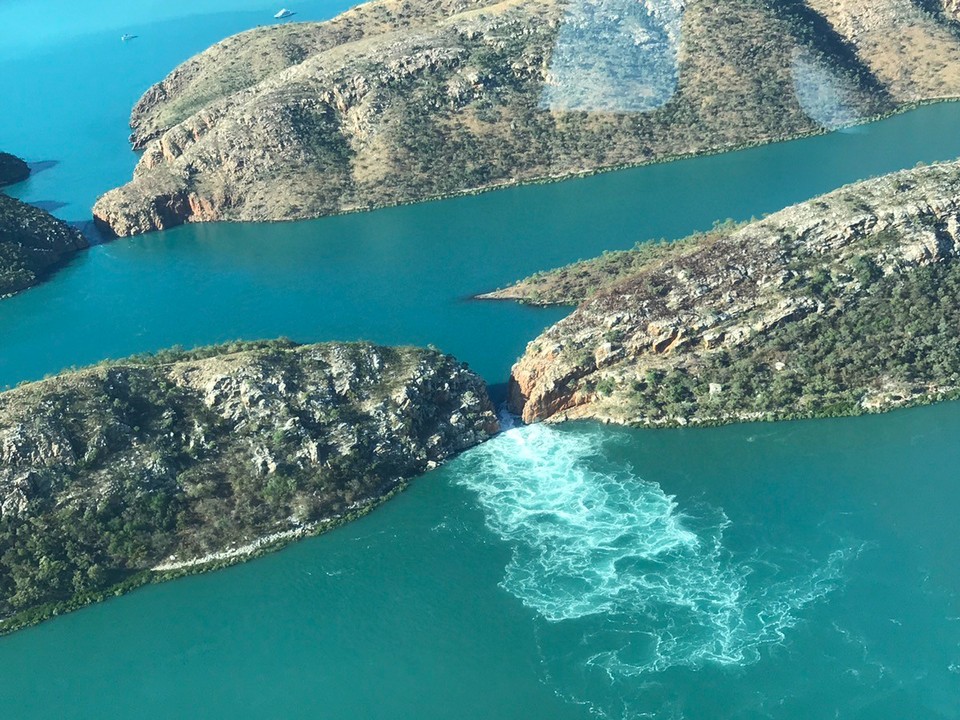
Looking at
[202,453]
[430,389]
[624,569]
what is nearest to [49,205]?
[202,453]

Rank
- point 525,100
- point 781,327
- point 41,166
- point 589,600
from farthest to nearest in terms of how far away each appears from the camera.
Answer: point 41,166 → point 525,100 → point 781,327 → point 589,600

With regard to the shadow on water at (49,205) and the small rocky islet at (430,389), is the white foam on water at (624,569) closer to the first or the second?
the small rocky islet at (430,389)

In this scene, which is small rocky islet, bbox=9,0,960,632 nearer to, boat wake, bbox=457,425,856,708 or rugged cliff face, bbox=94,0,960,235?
boat wake, bbox=457,425,856,708

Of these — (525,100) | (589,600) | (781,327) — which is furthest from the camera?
(525,100)

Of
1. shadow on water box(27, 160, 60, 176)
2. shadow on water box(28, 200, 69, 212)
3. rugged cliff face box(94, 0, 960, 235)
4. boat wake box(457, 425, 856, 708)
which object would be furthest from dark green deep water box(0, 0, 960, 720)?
shadow on water box(27, 160, 60, 176)

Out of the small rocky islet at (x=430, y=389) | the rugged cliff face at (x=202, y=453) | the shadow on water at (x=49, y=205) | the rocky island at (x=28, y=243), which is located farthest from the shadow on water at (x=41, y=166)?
the rugged cliff face at (x=202, y=453)

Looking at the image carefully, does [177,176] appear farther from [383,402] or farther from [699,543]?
[699,543]

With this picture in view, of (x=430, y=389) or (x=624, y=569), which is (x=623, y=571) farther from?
(x=430, y=389)
